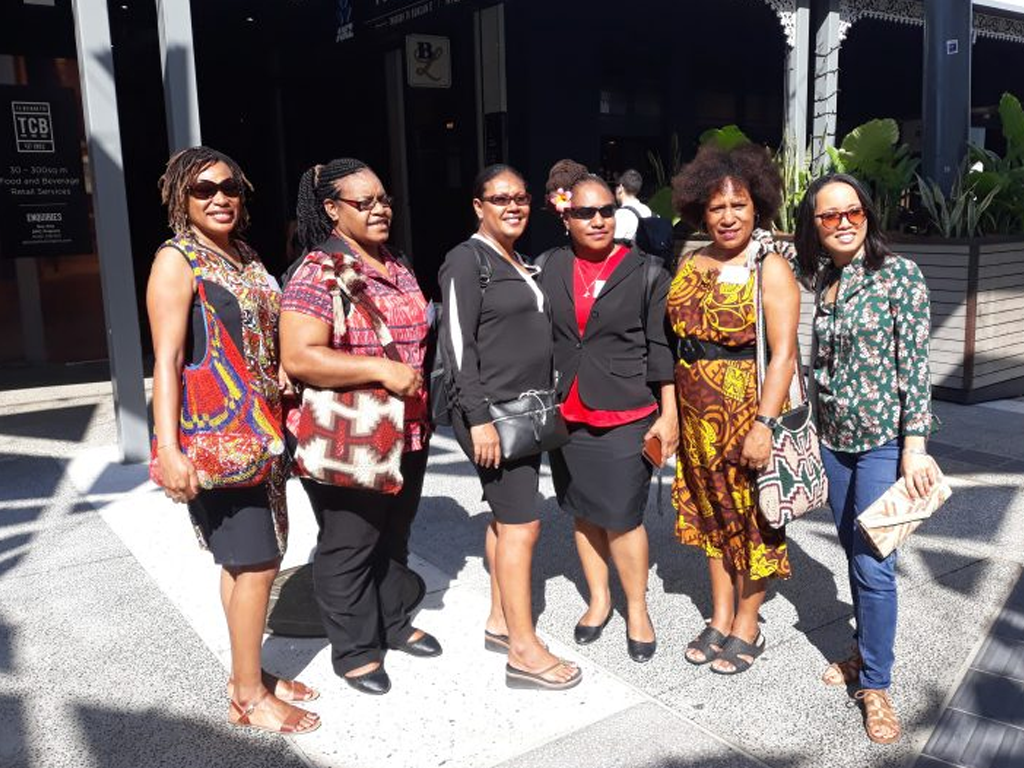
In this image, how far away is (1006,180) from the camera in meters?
7.63

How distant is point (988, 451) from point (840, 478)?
3.68m

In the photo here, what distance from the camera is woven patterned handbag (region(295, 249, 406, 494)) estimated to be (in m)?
2.89

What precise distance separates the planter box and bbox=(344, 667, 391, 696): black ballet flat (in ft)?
19.1

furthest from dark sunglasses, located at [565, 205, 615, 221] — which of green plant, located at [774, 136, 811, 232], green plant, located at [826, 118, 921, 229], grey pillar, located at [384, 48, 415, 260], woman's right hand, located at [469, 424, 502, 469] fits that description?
grey pillar, located at [384, 48, 415, 260]

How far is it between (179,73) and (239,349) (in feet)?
12.6

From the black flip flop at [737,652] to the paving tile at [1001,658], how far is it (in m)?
0.78

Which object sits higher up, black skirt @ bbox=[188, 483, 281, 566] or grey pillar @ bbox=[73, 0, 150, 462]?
grey pillar @ bbox=[73, 0, 150, 462]

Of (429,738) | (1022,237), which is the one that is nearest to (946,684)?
(429,738)

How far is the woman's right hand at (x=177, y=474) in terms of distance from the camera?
8.63 feet

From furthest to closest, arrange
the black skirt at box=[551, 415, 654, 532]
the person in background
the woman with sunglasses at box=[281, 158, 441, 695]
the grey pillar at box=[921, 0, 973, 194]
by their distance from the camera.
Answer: the person in background < the grey pillar at box=[921, 0, 973, 194] < the black skirt at box=[551, 415, 654, 532] < the woman with sunglasses at box=[281, 158, 441, 695]

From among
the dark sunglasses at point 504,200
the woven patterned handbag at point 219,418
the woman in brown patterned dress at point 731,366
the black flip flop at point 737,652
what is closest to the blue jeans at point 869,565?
the woman in brown patterned dress at point 731,366

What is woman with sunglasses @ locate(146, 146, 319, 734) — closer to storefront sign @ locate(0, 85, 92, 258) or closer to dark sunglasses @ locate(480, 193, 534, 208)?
dark sunglasses @ locate(480, 193, 534, 208)

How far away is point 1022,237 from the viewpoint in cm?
755

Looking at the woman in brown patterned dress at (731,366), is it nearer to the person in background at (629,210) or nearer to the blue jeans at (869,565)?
the blue jeans at (869,565)
